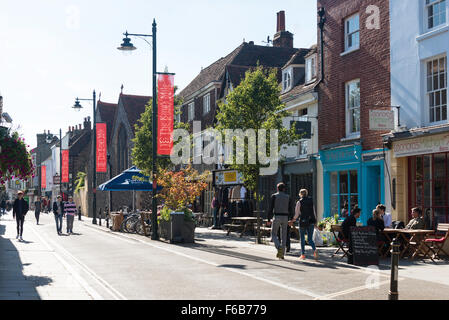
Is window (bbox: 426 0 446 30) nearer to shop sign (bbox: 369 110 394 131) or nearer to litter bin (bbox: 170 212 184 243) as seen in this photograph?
shop sign (bbox: 369 110 394 131)

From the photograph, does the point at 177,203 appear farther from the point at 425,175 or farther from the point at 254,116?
the point at 425,175

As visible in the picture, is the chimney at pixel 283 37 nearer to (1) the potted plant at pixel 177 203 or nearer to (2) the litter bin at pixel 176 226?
(1) the potted plant at pixel 177 203

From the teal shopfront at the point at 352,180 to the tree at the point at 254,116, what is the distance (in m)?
2.20

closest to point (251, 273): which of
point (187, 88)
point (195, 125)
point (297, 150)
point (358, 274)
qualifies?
point (358, 274)

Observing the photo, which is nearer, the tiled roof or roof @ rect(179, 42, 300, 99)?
roof @ rect(179, 42, 300, 99)

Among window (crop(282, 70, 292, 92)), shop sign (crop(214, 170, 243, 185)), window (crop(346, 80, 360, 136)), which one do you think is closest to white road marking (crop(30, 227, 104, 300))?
window (crop(346, 80, 360, 136))

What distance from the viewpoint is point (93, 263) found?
14.6 m

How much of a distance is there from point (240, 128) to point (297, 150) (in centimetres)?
616

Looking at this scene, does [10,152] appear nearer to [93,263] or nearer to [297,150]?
[93,263]

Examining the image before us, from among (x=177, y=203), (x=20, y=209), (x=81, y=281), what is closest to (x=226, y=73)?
(x=177, y=203)

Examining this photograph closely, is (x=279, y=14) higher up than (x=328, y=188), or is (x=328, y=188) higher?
(x=279, y=14)

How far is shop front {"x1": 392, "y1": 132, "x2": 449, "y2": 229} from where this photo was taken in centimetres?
1728

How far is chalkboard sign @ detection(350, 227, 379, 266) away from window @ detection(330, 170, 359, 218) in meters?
7.00

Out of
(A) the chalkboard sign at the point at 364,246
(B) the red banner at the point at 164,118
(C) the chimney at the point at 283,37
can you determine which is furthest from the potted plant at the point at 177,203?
(C) the chimney at the point at 283,37
